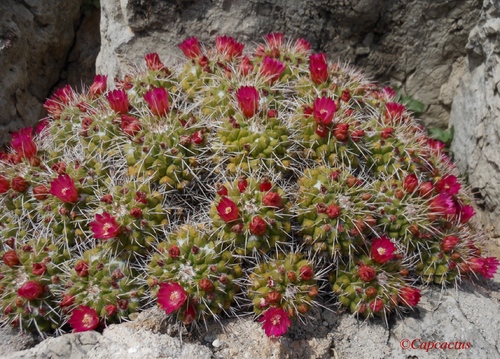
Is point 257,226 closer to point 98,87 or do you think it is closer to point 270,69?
point 270,69

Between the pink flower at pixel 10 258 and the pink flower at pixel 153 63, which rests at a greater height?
the pink flower at pixel 153 63

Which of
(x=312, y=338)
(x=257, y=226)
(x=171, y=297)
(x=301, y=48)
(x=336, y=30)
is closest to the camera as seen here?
(x=171, y=297)

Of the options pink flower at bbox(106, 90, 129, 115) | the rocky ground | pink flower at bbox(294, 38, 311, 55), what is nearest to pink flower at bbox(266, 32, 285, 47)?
pink flower at bbox(294, 38, 311, 55)

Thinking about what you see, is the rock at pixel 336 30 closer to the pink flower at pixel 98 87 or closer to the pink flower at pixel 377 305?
the pink flower at pixel 98 87

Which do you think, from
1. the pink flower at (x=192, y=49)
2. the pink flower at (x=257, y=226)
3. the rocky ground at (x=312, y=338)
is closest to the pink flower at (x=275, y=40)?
the pink flower at (x=192, y=49)

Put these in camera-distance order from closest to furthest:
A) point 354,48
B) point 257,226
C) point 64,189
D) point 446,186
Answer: point 257,226 < point 64,189 < point 446,186 < point 354,48

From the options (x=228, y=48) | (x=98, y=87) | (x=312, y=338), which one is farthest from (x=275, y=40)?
(x=312, y=338)

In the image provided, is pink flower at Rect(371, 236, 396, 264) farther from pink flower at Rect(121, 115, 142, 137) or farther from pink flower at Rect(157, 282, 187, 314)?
pink flower at Rect(121, 115, 142, 137)
